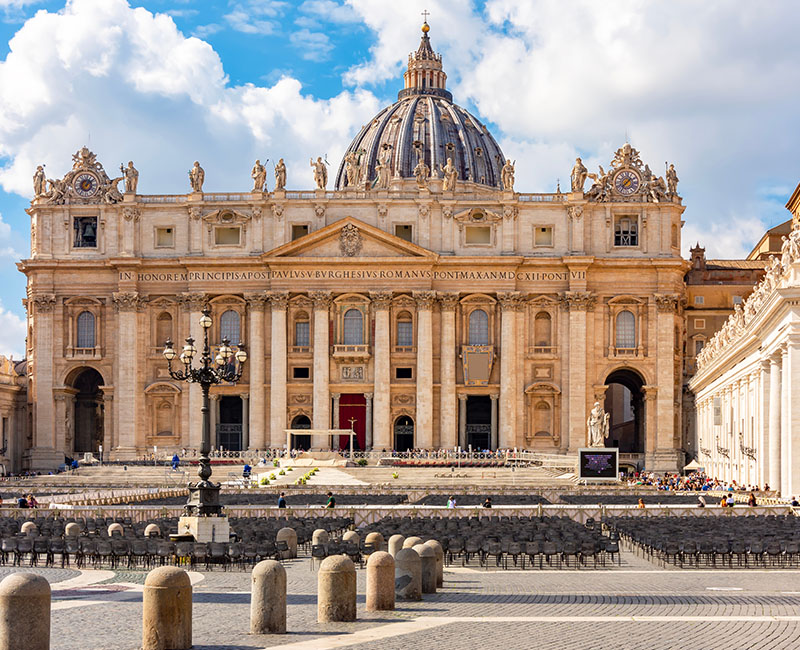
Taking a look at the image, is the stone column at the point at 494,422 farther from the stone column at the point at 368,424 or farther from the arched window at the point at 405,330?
the stone column at the point at 368,424

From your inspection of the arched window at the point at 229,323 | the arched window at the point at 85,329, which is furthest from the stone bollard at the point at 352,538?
the arched window at the point at 85,329

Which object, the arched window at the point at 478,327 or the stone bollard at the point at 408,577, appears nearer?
the stone bollard at the point at 408,577

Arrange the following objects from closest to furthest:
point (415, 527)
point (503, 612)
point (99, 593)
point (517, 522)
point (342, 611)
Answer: point (342, 611) → point (503, 612) → point (99, 593) → point (415, 527) → point (517, 522)

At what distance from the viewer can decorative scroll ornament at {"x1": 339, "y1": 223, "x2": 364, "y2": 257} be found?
97488 millimetres

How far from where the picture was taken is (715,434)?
260 ft

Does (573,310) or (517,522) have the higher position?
(573,310)

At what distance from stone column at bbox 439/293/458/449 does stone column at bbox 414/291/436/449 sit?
1.04 metres

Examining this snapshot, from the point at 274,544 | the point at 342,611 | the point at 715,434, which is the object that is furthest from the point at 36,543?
the point at 715,434

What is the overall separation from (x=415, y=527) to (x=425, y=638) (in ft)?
57.4

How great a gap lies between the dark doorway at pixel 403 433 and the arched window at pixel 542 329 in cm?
1188

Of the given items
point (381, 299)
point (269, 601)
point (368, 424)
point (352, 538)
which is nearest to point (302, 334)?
point (381, 299)

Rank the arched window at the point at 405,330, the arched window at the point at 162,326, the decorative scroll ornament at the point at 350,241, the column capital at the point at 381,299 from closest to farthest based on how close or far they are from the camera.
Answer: the decorative scroll ornament at the point at 350,241 → the column capital at the point at 381,299 → the arched window at the point at 405,330 → the arched window at the point at 162,326

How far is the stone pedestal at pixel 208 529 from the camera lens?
33344 mm

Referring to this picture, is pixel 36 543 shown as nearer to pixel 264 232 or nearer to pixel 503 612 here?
pixel 503 612
